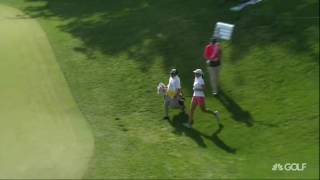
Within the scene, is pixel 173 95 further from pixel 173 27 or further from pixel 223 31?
pixel 173 27

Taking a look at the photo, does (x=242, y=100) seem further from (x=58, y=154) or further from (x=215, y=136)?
(x=58, y=154)

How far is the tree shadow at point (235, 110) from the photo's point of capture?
58.5 ft

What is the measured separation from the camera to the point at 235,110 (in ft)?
61.3

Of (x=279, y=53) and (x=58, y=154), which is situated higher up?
(x=279, y=53)

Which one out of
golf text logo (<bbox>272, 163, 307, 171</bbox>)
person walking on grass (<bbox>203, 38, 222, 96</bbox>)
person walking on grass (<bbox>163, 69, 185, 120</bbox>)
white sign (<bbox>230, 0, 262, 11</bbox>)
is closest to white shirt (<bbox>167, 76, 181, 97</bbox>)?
person walking on grass (<bbox>163, 69, 185, 120</bbox>)

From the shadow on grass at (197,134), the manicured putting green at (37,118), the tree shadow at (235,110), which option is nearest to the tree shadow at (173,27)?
the tree shadow at (235,110)

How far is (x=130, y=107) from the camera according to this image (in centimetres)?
2023

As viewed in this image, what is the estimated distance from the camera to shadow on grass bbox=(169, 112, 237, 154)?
16891 millimetres

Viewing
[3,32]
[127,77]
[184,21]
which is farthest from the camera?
[3,32]

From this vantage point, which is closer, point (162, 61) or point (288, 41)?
point (288, 41)

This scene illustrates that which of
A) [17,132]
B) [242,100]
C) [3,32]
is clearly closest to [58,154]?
[17,132]

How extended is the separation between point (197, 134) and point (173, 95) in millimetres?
1546

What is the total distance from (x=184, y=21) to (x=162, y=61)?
3.55 m

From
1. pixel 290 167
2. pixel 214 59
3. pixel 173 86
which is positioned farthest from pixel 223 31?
pixel 290 167
